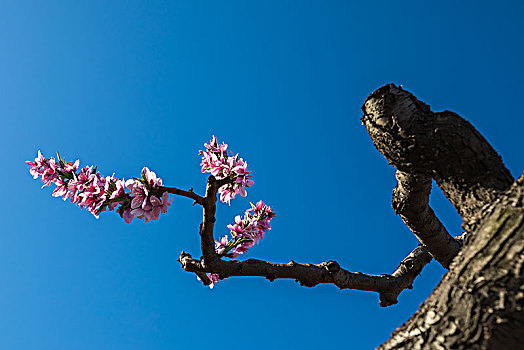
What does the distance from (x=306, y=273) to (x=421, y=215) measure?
95cm

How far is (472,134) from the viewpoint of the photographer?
1.96m

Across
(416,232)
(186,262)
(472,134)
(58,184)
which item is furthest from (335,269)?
(58,184)

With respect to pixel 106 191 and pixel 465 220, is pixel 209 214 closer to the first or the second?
pixel 106 191

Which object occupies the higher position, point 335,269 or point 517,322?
point 335,269

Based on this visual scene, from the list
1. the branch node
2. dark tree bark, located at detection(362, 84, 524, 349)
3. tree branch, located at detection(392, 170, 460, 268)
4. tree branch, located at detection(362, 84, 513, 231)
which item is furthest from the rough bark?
the branch node

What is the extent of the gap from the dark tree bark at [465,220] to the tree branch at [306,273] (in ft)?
2.74

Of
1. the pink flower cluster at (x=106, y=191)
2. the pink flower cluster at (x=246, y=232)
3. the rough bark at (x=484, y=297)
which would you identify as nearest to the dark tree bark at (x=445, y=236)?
the rough bark at (x=484, y=297)

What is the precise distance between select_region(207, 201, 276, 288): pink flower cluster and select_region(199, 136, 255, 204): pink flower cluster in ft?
1.13

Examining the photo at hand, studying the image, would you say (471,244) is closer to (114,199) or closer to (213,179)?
(213,179)

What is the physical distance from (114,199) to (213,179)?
716 millimetres

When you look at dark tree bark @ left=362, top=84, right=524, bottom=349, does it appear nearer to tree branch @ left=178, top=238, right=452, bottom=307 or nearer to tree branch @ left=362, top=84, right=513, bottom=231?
tree branch @ left=362, top=84, right=513, bottom=231

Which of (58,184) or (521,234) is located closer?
(521,234)

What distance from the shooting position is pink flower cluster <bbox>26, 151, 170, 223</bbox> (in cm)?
289

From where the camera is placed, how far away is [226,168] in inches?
132
